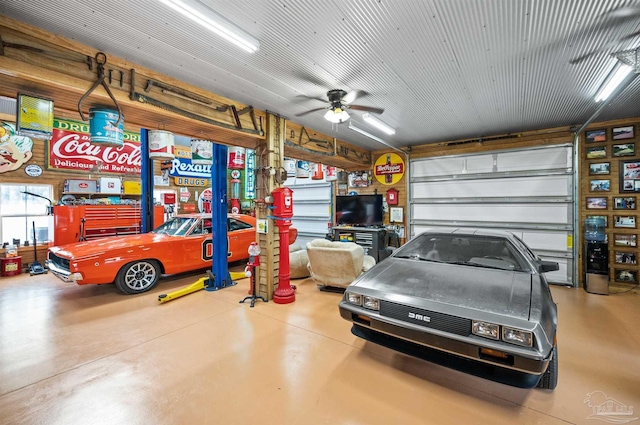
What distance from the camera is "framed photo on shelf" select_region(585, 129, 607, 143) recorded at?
4777 millimetres

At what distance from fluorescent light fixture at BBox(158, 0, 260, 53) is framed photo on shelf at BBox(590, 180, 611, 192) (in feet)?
19.8

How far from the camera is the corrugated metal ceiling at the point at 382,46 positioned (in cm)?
202

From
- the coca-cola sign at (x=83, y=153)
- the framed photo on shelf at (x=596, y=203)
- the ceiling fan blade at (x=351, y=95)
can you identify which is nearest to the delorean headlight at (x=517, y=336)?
the ceiling fan blade at (x=351, y=95)

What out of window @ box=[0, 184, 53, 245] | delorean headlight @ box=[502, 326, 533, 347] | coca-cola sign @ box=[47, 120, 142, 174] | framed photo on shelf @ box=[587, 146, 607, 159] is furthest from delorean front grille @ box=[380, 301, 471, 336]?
window @ box=[0, 184, 53, 245]

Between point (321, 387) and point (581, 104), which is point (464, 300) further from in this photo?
point (581, 104)

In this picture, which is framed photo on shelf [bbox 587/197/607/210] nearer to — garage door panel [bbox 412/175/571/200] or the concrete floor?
garage door panel [bbox 412/175/571/200]

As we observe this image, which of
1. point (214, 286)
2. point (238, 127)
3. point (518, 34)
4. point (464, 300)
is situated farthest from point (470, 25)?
point (214, 286)

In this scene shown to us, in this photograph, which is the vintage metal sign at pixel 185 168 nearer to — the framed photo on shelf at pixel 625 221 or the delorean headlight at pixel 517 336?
the delorean headlight at pixel 517 336

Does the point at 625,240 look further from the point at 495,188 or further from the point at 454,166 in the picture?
the point at 454,166

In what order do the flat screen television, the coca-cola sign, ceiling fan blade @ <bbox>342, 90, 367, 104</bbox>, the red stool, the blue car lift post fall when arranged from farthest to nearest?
the flat screen television < the coca-cola sign < the red stool < the blue car lift post < ceiling fan blade @ <bbox>342, 90, 367, 104</bbox>

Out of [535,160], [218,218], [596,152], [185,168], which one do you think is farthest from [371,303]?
[185,168]

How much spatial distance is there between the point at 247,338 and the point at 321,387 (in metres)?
1.16

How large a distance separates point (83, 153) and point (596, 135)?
10.9 metres

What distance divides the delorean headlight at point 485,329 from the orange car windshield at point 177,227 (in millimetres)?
4966
